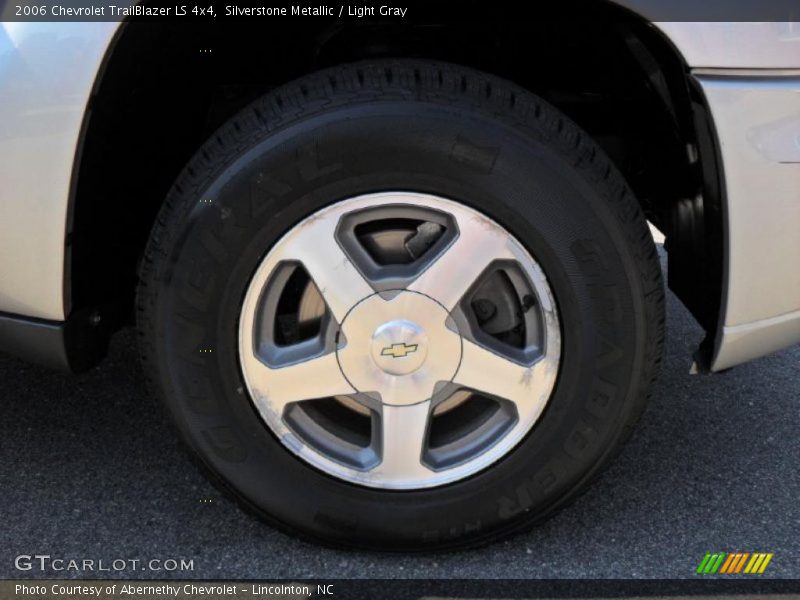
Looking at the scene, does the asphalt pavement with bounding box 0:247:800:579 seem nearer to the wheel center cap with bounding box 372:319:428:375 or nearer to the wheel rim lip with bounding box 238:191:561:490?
the wheel rim lip with bounding box 238:191:561:490

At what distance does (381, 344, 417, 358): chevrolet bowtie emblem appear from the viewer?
1.55 meters

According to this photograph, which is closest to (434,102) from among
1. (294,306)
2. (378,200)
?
(378,200)

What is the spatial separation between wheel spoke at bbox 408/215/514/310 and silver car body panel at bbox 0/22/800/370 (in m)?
0.42

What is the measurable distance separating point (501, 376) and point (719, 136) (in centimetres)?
57

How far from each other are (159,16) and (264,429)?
0.78 meters

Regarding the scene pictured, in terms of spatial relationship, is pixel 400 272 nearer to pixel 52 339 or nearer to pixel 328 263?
pixel 328 263

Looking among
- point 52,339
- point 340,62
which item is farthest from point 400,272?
point 52,339

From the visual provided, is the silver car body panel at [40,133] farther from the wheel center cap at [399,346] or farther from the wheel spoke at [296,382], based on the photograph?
the wheel center cap at [399,346]

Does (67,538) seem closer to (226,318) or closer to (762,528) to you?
(226,318)

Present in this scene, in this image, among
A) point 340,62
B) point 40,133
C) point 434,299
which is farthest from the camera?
point 340,62

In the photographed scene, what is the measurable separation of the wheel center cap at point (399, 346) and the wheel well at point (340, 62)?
578mm

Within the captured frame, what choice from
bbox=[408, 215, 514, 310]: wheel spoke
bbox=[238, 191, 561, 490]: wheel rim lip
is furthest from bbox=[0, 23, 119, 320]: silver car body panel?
bbox=[408, 215, 514, 310]: wheel spoke

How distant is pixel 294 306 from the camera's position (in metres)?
1.68

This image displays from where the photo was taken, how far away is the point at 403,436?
5.25 feet
